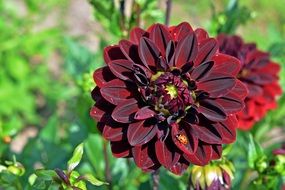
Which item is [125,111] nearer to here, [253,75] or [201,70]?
[201,70]

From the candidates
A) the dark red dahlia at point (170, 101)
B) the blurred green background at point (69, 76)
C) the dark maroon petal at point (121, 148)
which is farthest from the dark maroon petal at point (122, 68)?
the blurred green background at point (69, 76)

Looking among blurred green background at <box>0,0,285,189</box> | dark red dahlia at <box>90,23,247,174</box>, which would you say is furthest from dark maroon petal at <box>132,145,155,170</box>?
blurred green background at <box>0,0,285,189</box>

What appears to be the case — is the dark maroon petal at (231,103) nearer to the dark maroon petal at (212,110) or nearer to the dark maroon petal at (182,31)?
the dark maroon petal at (212,110)

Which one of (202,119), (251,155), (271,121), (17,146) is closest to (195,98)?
(202,119)

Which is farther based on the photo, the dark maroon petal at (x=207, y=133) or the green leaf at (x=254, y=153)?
the green leaf at (x=254, y=153)

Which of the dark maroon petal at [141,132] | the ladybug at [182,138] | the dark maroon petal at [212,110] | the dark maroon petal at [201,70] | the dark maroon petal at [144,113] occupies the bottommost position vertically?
the ladybug at [182,138]

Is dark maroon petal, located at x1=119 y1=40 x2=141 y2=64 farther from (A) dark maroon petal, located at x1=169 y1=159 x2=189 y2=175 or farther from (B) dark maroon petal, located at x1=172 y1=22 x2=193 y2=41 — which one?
(A) dark maroon petal, located at x1=169 y1=159 x2=189 y2=175

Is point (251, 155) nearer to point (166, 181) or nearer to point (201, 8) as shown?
point (166, 181)
